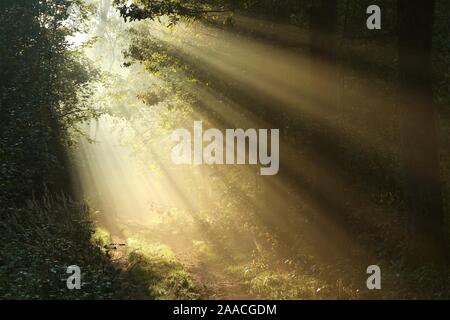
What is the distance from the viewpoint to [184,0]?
17.2m

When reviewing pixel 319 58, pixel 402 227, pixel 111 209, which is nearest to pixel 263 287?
pixel 402 227

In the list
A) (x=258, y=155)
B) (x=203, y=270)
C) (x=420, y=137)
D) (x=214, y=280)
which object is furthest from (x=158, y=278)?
(x=258, y=155)

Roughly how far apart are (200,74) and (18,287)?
44.7ft

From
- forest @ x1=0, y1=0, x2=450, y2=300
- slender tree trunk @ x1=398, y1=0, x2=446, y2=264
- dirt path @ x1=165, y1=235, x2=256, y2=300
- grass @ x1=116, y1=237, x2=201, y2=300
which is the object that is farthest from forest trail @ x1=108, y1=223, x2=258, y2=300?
slender tree trunk @ x1=398, y1=0, x2=446, y2=264

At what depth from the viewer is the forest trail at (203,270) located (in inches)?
481

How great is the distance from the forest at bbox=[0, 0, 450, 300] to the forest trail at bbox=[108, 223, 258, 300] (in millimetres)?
116

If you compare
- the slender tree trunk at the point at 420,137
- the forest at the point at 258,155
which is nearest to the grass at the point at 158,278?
the forest at the point at 258,155

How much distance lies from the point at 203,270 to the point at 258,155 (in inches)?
253

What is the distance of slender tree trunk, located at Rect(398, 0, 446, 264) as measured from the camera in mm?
10641

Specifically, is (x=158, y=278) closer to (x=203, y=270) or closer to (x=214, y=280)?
(x=214, y=280)

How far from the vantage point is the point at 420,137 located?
10852 mm

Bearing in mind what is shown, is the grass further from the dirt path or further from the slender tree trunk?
the slender tree trunk

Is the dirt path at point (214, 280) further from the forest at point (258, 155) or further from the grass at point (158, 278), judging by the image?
the grass at point (158, 278)

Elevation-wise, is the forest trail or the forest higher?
the forest
